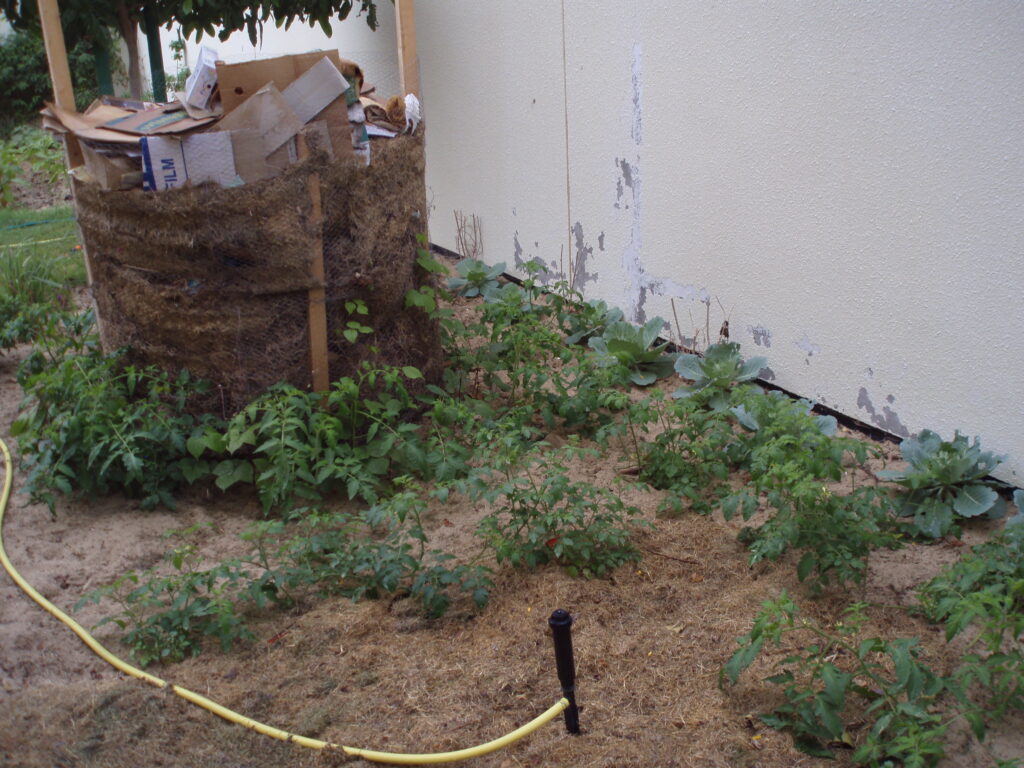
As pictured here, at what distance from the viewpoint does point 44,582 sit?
340cm

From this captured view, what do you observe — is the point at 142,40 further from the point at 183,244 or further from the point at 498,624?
the point at 498,624

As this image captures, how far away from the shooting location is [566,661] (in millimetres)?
2414

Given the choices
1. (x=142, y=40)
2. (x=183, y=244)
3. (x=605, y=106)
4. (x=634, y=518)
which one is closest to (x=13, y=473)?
(x=183, y=244)

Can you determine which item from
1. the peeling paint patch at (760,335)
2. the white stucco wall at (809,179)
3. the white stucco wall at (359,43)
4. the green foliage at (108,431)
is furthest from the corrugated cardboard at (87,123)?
the peeling paint patch at (760,335)

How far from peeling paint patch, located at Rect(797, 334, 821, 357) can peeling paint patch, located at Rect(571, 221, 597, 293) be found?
5.67 feet

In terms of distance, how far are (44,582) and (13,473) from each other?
0.98 meters

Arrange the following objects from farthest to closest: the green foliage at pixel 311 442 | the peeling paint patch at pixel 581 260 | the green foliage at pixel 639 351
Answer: the peeling paint patch at pixel 581 260 → the green foliage at pixel 639 351 → the green foliage at pixel 311 442

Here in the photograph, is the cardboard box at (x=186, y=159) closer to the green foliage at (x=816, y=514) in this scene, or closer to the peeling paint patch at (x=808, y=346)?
the green foliage at (x=816, y=514)

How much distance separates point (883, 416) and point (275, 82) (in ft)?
9.80

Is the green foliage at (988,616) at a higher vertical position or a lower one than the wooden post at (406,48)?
lower

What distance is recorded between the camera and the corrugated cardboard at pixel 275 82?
13.0 ft

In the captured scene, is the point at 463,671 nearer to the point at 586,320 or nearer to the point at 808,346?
the point at 808,346

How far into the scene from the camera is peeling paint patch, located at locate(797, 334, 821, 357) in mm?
4363

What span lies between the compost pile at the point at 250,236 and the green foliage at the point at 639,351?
135 cm
